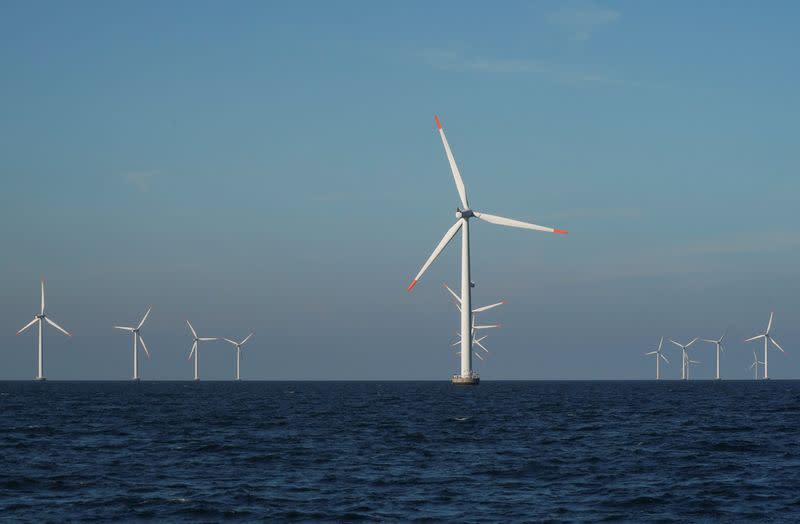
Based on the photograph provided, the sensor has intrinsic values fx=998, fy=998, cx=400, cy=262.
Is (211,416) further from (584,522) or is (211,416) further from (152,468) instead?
(584,522)

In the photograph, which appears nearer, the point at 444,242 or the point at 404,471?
the point at 404,471

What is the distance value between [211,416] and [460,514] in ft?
239

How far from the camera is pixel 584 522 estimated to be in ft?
128

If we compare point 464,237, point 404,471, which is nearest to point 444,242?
point 464,237

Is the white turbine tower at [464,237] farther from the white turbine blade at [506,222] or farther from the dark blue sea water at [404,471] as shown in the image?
the dark blue sea water at [404,471]

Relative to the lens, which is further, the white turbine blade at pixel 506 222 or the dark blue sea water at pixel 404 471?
the white turbine blade at pixel 506 222

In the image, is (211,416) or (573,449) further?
(211,416)

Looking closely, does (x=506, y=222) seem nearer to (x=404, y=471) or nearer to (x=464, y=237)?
(x=464, y=237)

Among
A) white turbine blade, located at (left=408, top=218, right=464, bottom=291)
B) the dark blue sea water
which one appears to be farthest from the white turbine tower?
the dark blue sea water

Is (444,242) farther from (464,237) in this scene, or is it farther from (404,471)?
(404,471)

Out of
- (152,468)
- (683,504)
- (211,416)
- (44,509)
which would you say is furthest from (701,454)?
(211,416)

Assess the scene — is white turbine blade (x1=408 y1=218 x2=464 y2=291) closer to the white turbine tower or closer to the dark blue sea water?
the white turbine tower

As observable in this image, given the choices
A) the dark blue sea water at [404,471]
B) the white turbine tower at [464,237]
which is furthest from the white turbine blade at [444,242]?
the dark blue sea water at [404,471]

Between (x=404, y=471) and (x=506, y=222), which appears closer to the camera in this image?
(x=404, y=471)
